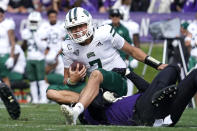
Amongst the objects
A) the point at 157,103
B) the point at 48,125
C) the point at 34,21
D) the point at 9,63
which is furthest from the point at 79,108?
the point at 34,21

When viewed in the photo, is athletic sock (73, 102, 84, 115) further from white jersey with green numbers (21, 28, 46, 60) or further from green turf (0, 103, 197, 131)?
white jersey with green numbers (21, 28, 46, 60)

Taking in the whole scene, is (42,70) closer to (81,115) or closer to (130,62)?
(130,62)

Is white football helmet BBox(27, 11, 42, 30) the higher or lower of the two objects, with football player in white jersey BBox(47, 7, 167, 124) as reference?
lower

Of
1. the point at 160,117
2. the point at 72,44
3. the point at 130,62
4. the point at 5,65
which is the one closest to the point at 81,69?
the point at 72,44

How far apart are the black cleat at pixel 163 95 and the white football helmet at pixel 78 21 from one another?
1318 mm

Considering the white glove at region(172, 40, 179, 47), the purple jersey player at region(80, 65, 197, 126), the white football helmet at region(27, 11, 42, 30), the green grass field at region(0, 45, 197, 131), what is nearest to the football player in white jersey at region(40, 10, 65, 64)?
the white football helmet at region(27, 11, 42, 30)

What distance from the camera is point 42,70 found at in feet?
48.5

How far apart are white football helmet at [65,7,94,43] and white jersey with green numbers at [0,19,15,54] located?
6533mm

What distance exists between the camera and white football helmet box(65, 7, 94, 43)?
7465mm

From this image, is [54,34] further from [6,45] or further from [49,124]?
[49,124]

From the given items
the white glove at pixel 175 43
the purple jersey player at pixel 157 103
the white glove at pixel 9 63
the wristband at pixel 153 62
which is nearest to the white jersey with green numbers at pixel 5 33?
the white glove at pixel 9 63

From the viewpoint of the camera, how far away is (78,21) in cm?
750

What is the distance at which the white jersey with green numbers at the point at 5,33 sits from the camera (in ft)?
45.7

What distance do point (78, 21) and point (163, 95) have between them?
1.50 metres
